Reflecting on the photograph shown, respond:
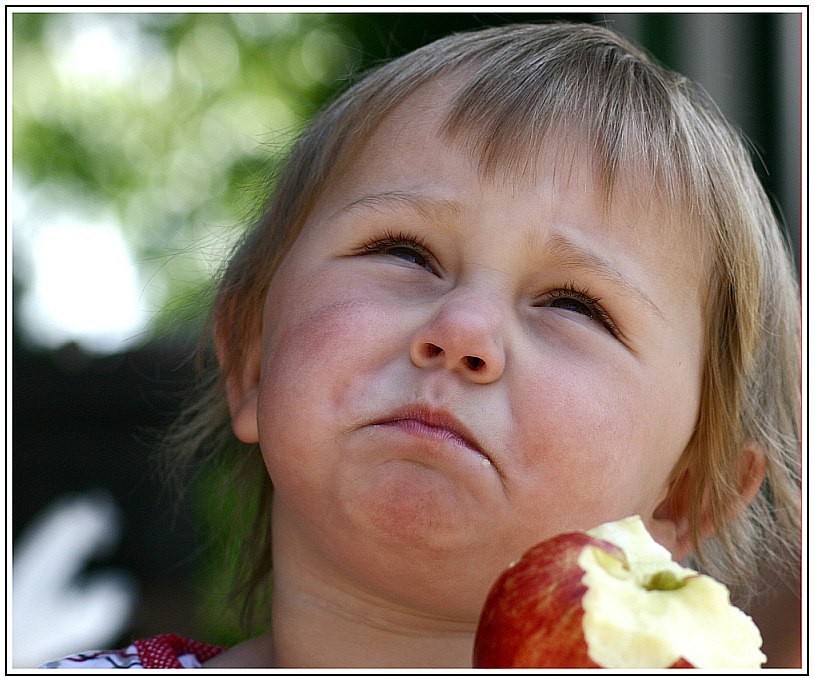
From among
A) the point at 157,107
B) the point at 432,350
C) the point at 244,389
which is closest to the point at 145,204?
the point at 157,107

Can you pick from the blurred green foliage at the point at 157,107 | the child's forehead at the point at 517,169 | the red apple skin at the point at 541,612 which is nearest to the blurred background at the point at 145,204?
the blurred green foliage at the point at 157,107

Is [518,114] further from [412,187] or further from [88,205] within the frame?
[88,205]

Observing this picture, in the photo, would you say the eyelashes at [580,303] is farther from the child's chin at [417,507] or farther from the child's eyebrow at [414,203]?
the child's chin at [417,507]

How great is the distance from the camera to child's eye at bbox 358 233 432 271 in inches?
40.0

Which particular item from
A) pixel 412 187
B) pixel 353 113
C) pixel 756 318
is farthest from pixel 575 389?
pixel 353 113

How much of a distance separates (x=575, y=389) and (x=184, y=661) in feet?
2.21

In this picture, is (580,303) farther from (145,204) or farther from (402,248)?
(145,204)

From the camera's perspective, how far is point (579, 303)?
100cm

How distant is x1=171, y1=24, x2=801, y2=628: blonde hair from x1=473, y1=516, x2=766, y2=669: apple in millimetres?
496

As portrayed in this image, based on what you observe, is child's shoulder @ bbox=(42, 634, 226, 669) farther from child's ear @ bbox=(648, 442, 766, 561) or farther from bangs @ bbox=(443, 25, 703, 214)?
bangs @ bbox=(443, 25, 703, 214)

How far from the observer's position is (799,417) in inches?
55.9

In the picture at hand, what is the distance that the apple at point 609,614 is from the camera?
0.58 metres

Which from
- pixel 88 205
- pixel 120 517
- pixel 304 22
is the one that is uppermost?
pixel 304 22

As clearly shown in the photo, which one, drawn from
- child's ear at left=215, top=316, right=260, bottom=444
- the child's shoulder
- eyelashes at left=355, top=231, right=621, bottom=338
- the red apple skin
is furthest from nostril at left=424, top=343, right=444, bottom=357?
the child's shoulder
